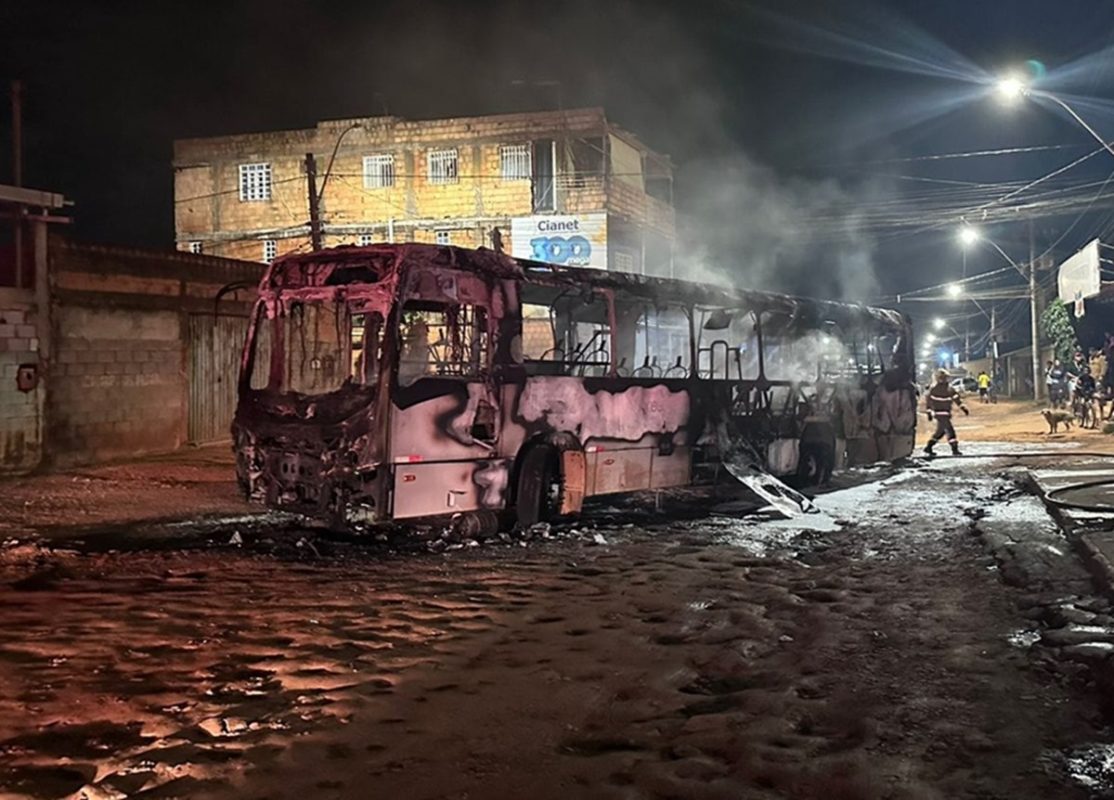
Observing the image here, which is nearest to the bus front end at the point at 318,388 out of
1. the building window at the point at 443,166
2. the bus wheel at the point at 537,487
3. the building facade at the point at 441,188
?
the bus wheel at the point at 537,487

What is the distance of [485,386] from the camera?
9164 mm

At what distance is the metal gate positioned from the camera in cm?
1825

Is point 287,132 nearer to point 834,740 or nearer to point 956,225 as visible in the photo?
point 956,225

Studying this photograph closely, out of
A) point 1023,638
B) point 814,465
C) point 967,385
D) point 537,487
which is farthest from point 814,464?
point 967,385

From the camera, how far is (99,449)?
16.2m

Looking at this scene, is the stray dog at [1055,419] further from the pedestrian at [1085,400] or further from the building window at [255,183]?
the building window at [255,183]

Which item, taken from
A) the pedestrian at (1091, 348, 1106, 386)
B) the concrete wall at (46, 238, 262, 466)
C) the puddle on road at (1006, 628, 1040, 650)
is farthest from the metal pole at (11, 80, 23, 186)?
the pedestrian at (1091, 348, 1106, 386)

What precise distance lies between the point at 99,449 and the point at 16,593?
10.1 metres

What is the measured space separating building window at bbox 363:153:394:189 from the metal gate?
17254 mm

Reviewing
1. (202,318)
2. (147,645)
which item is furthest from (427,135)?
(147,645)

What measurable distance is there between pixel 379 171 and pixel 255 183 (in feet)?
18.7

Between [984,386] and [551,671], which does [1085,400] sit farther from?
[551,671]

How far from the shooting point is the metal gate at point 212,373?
59.9ft

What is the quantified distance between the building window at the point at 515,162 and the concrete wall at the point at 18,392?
2141cm
